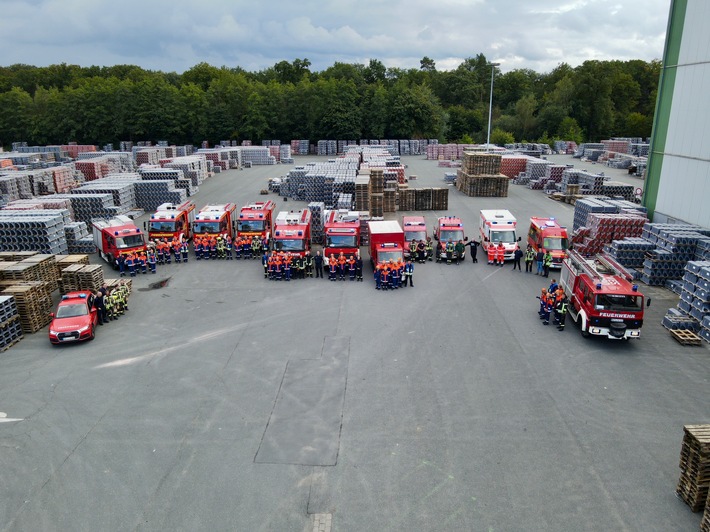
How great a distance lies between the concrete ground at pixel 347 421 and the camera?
10672mm

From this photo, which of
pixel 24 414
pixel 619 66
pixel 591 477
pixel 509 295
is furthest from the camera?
pixel 619 66

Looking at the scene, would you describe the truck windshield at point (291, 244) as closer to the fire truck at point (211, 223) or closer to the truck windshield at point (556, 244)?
the fire truck at point (211, 223)

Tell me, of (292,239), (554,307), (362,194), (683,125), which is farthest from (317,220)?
(683,125)

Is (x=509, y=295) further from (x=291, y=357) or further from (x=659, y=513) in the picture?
(x=659, y=513)

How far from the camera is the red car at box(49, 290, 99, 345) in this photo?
18141mm

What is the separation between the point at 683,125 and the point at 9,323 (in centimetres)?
3370

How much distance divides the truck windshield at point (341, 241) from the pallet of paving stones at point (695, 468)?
17347mm

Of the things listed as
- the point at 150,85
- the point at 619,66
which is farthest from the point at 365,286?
the point at 619,66

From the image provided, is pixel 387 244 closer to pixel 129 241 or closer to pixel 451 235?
pixel 451 235

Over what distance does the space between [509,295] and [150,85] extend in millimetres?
83382

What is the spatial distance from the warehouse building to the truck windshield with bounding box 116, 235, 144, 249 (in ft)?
97.8

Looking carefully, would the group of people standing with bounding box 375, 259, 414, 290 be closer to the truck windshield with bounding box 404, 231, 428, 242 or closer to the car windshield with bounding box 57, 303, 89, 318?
the truck windshield with bounding box 404, 231, 428, 242

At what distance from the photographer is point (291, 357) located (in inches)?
676

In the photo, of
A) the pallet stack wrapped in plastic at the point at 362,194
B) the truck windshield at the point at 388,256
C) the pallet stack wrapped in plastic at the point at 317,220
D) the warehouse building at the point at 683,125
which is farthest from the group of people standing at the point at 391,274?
the warehouse building at the point at 683,125
